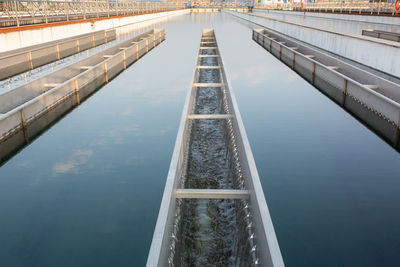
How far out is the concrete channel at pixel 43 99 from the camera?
9.26 metres

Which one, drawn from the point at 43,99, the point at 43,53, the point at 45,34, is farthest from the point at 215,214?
the point at 43,53

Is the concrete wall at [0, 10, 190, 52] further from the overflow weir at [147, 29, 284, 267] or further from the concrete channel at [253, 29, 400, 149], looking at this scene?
the concrete channel at [253, 29, 400, 149]

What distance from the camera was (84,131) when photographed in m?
10.3

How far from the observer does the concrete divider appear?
687 inches

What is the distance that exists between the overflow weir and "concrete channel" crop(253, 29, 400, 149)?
3986mm

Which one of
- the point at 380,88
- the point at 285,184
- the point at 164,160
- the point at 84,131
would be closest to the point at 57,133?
the point at 84,131

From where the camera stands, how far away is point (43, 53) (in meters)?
21.2

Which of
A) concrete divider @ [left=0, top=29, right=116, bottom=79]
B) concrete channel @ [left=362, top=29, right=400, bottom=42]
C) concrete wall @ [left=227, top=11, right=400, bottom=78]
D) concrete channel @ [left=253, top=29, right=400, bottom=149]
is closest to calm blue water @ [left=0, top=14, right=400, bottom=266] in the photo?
concrete channel @ [left=253, top=29, right=400, bottom=149]

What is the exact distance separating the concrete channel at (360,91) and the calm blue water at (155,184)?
415 millimetres

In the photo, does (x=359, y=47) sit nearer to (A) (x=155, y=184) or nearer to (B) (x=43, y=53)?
(A) (x=155, y=184)

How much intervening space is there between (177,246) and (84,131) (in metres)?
5.95

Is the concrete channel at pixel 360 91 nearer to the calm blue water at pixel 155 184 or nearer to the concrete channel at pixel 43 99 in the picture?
the calm blue water at pixel 155 184

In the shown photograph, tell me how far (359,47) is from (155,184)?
589 inches

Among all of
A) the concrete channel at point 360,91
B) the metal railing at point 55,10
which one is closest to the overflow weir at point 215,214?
the concrete channel at point 360,91
